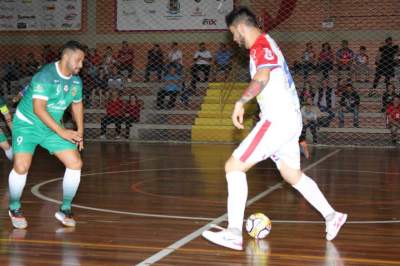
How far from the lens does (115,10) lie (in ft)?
70.7

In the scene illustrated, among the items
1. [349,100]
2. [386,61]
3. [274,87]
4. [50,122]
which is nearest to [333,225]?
[274,87]

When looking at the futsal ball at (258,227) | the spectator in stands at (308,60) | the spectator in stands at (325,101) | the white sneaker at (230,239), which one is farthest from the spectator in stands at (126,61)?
the white sneaker at (230,239)

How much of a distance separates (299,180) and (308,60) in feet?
43.2

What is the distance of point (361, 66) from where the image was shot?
17.8 meters

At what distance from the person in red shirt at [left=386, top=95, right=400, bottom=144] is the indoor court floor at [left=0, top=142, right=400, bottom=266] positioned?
3680 mm

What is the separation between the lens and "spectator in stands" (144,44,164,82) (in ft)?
64.5

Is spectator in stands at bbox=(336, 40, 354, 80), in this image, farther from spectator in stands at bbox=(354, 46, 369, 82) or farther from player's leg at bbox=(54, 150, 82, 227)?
player's leg at bbox=(54, 150, 82, 227)

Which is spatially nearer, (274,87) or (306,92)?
(274,87)

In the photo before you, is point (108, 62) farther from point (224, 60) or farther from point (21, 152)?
point (21, 152)

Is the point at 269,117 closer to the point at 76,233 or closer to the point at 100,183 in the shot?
the point at 76,233

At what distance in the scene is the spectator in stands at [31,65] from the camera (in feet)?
66.9

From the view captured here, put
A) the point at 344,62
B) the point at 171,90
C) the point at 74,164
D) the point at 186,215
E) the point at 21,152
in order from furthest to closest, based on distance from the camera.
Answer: the point at 171,90
the point at 344,62
the point at 186,215
the point at 74,164
the point at 21,152

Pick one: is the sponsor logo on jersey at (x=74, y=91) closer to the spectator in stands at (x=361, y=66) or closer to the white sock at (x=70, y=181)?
the white sock at (x=70, y=181)

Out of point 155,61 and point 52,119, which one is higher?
point 155,61
